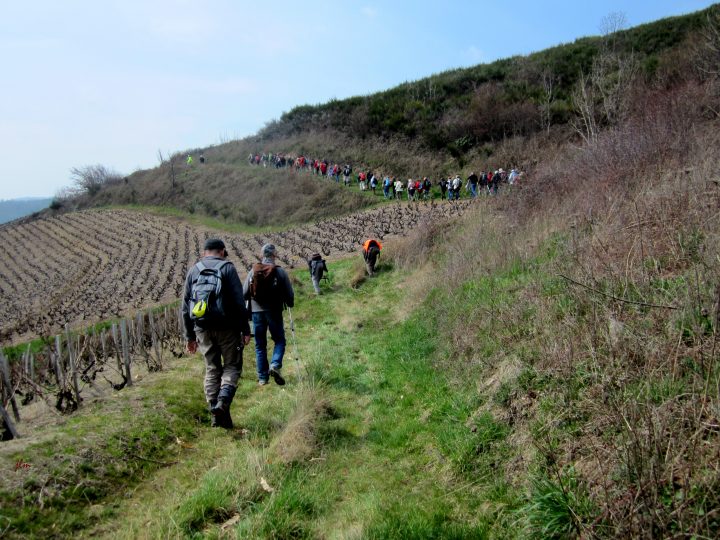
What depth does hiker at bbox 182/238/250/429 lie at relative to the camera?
482cm

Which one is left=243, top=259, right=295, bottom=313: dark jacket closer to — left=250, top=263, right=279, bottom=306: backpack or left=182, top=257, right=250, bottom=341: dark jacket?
left=250, top=263, right=279, bottom=306: backpack

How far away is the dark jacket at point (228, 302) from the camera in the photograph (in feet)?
16.1

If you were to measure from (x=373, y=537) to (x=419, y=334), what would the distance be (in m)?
4.46

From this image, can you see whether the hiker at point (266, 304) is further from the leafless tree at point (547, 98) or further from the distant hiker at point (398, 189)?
the leafless tree at point (547, 98)

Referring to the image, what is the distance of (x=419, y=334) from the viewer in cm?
724

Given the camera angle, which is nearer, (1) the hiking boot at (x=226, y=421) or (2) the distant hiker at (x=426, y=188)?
(1) the hiking boot at (x=226, y=421)

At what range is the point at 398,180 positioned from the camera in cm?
3189

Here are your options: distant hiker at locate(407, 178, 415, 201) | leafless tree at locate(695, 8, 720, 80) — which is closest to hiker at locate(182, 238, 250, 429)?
leafless tree at locate(695, 8, 720, 80)

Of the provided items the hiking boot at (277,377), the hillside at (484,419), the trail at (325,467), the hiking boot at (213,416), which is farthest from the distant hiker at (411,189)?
the hiking boot at (213,416)

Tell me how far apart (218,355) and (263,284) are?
1450 millimetres

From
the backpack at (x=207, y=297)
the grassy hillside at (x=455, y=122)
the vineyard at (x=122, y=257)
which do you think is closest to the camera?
the backpack at (x=207, y=297)

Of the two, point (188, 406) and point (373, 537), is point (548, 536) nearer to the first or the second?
point (373, 537)

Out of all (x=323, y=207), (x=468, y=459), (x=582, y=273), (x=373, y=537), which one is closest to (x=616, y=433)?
(x=468, y=459)

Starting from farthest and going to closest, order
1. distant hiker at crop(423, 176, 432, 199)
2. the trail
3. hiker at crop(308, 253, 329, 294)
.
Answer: distant hiker at crop(423, 176, 432, 199) → hiker at crop(308, 253, 329, 294) → the trail
